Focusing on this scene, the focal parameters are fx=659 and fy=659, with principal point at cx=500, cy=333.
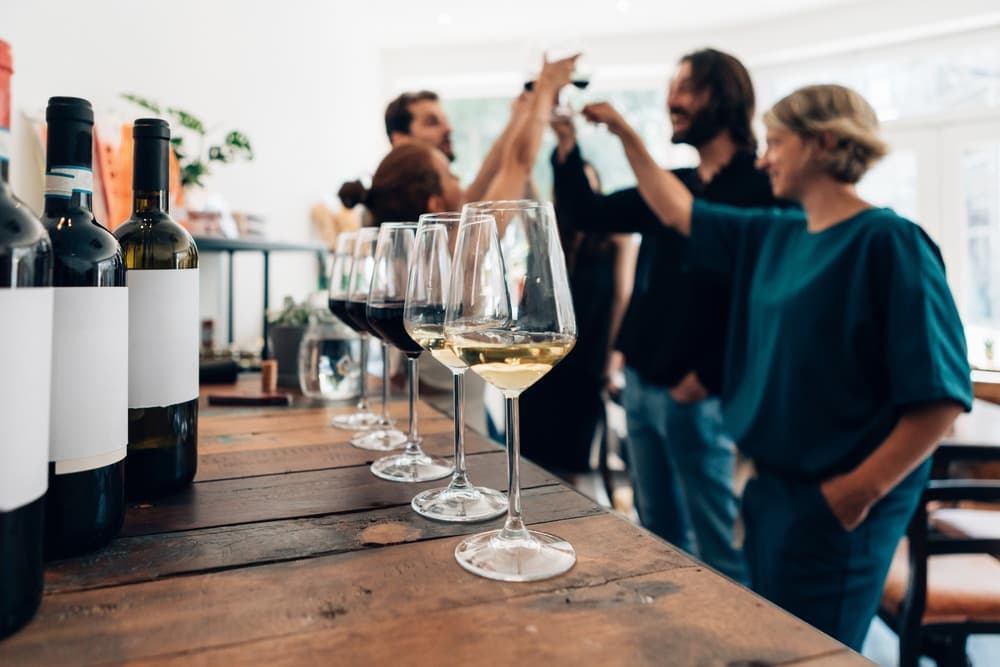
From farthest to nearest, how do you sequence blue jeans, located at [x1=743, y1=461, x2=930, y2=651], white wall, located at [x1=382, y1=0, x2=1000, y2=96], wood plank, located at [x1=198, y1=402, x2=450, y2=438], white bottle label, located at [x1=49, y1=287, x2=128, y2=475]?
white wall, located at [x1=382, y1=0, x2=1000, y2=96] → blue jeans, located at [x1=743, y1=461, x2=930, y2=651] → wood plank, located at [x1=198, y1=402, x2=450, y2=438] → white bottle label, located at [x1=49, y1=287, x2=128, y2=475]

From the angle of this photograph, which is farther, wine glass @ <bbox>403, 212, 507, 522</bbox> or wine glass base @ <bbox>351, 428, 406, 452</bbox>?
wine glass base @ <bbox>351, 428, 406, 452</bbox>

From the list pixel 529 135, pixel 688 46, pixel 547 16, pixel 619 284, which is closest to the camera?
pixel 529 135

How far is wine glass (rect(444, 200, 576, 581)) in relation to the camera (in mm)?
529

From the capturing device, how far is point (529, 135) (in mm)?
1670

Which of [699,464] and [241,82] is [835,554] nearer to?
[699,464]

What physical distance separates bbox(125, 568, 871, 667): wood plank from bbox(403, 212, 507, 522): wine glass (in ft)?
0.62

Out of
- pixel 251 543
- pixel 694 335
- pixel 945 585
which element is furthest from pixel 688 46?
pixel 251 543

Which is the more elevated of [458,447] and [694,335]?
[694,335]

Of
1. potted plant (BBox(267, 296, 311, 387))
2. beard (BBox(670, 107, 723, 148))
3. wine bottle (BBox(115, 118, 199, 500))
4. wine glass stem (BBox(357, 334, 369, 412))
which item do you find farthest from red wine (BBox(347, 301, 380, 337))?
beard (BBox(670, 107, 723, 148))

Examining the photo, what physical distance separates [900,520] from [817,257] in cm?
51

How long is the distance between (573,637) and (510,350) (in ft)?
0.70

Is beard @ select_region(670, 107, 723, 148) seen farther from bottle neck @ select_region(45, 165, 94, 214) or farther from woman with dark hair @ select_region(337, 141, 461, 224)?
bottle neck @ select_region(45, 165, 94, 214)

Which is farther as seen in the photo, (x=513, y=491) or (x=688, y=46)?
(x=688, y=46)

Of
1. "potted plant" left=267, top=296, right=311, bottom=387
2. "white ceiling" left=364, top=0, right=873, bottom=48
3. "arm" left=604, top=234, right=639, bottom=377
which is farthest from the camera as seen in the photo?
"white ceiling" left=364, top=0, right=873, bottom=48
